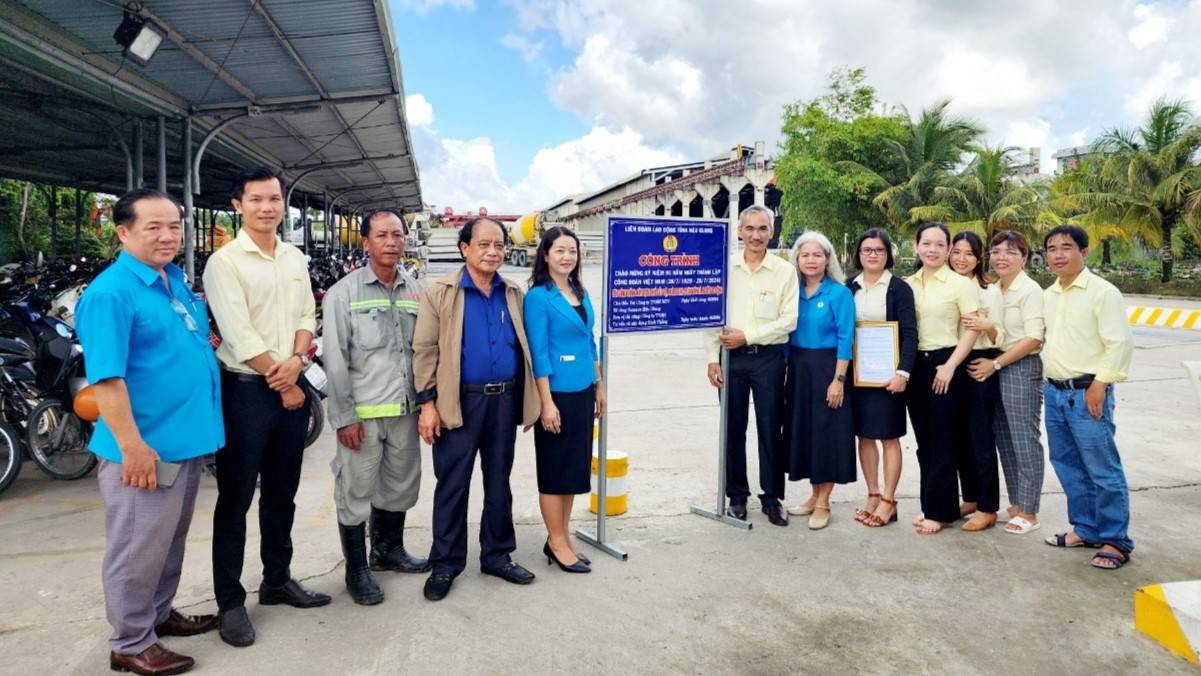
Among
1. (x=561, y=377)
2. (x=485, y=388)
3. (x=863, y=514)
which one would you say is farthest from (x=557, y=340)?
(x=863, y=514)

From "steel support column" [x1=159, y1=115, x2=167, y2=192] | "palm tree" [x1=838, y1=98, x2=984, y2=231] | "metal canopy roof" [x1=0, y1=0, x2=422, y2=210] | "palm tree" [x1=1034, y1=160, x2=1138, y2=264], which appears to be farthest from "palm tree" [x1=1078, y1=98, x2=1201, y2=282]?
"steel support column" [x1=159, y1=115, x2=167, y2=192]

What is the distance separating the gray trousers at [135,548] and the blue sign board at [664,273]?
2053mm

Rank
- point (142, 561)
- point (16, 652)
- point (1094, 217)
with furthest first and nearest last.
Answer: point (1094, 217) → point (16, 652) → point (142, 561)

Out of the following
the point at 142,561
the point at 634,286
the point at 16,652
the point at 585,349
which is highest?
the point at 634,286

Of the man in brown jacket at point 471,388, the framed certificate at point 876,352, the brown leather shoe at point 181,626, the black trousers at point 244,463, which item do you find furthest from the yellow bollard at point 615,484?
the brown leather shoe at point 181,626

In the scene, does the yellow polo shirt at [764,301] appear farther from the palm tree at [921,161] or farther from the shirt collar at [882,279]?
the palm tree at [921,161]

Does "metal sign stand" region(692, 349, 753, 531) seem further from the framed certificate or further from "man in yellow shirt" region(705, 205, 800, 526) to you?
the framed certificate

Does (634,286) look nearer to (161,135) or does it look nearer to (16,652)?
(16,652)

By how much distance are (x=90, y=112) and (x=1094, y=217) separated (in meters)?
22.3

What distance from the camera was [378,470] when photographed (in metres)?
3.26

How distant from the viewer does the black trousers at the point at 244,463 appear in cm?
287

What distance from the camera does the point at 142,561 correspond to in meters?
2.57

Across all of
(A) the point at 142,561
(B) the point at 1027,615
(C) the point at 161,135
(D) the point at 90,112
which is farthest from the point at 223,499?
(D) the point at 90,112

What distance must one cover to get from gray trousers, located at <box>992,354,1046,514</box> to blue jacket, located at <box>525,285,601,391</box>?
2.20 m
